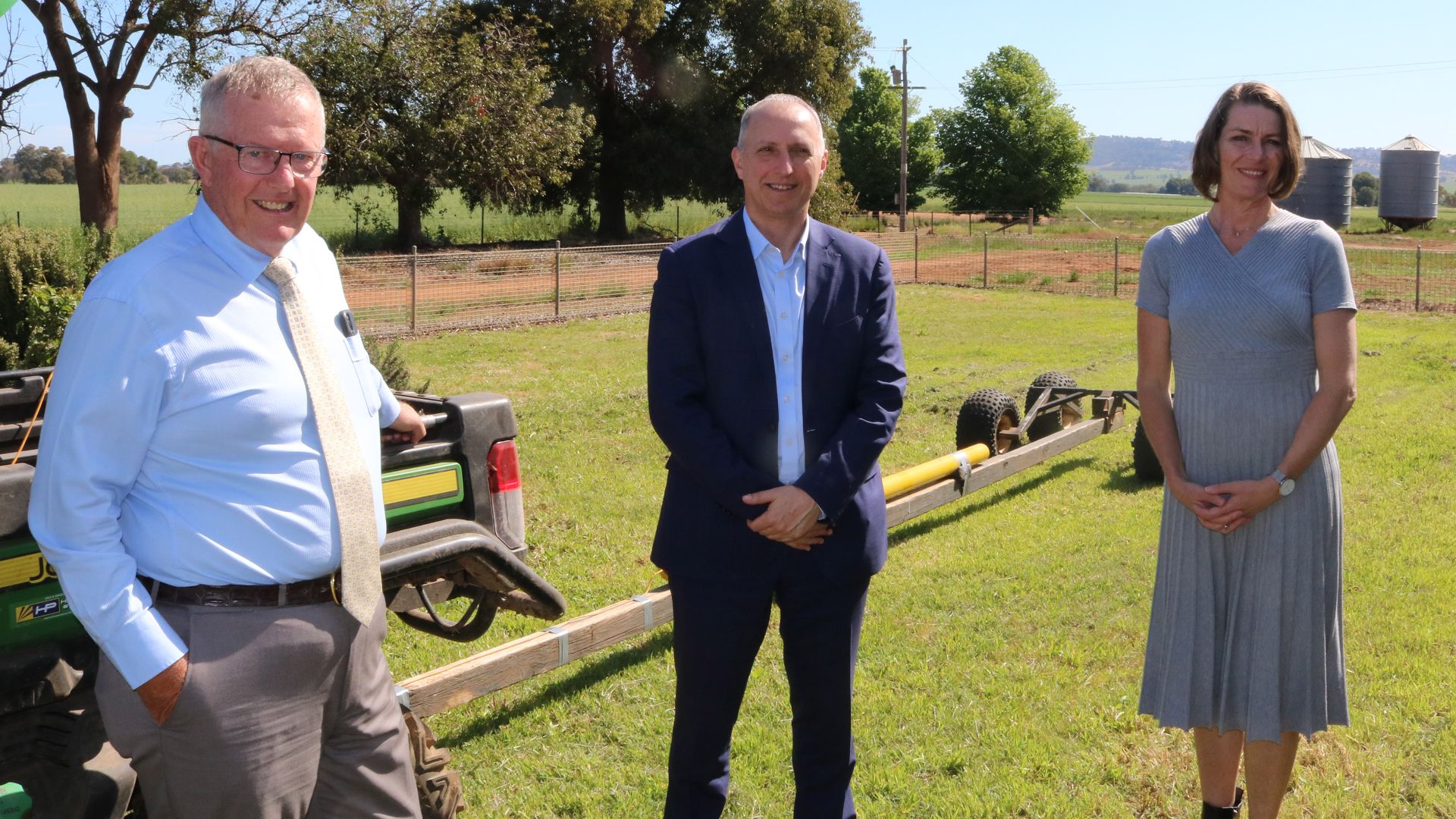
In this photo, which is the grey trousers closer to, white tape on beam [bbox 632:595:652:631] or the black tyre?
white tape on beam [bbox 632:595:652:631]

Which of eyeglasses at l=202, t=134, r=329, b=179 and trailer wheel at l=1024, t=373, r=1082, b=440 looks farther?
trailer wheel at l=1024, t=373, r=1082, b=440

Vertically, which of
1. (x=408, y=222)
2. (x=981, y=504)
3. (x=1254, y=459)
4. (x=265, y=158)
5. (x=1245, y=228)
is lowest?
A: (x=981, y=504)

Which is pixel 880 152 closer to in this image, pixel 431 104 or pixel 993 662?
pixel 431 104

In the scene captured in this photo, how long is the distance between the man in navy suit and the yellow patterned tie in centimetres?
82

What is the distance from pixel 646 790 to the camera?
13.1 ft

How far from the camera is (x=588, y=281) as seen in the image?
22.0m

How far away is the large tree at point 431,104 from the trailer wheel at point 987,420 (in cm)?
2132

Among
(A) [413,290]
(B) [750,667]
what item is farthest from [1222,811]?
(A) [413,290]

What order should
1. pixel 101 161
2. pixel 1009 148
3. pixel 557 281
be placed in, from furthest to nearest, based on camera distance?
pixel 1009 148, pixel 101 161, pixel 557 281

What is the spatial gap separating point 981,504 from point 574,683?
3743mm

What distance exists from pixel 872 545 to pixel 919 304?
18.4 m

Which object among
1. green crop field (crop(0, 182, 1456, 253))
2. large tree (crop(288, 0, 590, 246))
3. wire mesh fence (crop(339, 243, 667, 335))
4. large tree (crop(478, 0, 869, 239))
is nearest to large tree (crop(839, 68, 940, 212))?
green crop field (crop(0, 182, 1456, 253))

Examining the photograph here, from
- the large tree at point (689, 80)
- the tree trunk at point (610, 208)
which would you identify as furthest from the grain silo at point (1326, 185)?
the tree trunk at point (610, 208)

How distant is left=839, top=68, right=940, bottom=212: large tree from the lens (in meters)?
69.1
